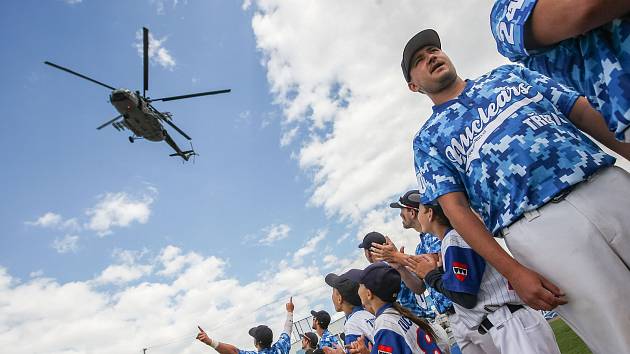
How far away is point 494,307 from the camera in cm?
221

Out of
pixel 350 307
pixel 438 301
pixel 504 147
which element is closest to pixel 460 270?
pixel 504 147

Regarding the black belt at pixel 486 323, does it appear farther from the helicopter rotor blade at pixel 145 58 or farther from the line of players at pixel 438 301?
the helicopter rotor blade at pixel 145 58

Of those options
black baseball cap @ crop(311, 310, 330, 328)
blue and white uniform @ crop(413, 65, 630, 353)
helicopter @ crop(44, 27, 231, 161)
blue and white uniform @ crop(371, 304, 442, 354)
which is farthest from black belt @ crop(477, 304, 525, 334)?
helicopter @ crop(44, 27, 231, 161)

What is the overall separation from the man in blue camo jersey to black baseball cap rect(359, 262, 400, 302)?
4.48 ft

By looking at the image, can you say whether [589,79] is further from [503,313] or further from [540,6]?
[503,313]

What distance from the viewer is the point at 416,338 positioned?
2961 mm

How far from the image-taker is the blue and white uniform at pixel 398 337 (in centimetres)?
280

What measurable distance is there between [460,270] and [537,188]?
80 cm

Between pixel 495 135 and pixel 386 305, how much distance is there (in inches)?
77.2

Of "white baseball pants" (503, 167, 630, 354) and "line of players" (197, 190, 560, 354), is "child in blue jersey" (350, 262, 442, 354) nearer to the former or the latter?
"line of players" (197, 190, 560, 354)

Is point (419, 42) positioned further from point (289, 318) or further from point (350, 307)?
point (289, 318)

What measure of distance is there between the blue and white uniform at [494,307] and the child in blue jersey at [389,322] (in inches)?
23.2

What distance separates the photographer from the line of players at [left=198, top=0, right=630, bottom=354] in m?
1.24

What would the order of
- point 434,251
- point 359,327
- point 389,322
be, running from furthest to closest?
point 359,327 → point 434,251 → point 389,322
